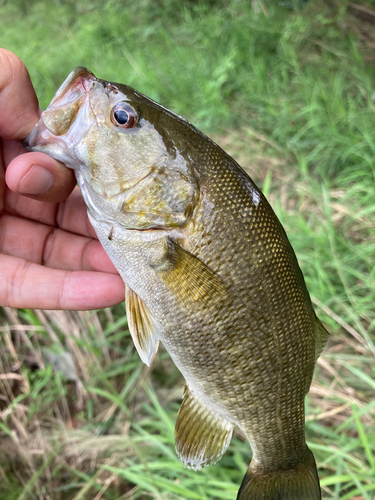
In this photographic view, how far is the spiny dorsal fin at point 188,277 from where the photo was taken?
121cm

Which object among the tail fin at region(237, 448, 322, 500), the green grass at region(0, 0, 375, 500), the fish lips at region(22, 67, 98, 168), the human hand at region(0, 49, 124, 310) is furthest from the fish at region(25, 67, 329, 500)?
the green grass at region(0, 0, 375, 500)

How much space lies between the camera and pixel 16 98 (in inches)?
53.6

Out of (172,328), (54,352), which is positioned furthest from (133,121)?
(54,352)

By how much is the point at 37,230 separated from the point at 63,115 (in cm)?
75

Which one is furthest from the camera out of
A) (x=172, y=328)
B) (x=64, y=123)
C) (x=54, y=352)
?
(x=54, y=352)

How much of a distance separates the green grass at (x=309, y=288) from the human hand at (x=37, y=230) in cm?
68

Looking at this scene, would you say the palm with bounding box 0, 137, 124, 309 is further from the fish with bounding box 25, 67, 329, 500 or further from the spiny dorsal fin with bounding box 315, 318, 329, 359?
the spiny dorsal fin with bounding box 315, 318, 329, 359

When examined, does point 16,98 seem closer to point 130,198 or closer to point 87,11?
point 130,198

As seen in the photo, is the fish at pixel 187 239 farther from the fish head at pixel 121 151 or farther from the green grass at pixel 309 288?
the green grass at pixel 309 288

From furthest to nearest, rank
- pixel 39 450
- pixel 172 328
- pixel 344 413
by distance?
pixel 39 450 < pixel 344 413 < pixel 172 328

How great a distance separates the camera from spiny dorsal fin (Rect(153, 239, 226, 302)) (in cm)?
121

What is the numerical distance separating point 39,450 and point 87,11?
27.9ft

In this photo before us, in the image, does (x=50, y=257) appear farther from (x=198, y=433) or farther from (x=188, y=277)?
(x=198, y=433)

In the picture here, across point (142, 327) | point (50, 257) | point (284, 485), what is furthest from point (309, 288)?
point (50, 257)
